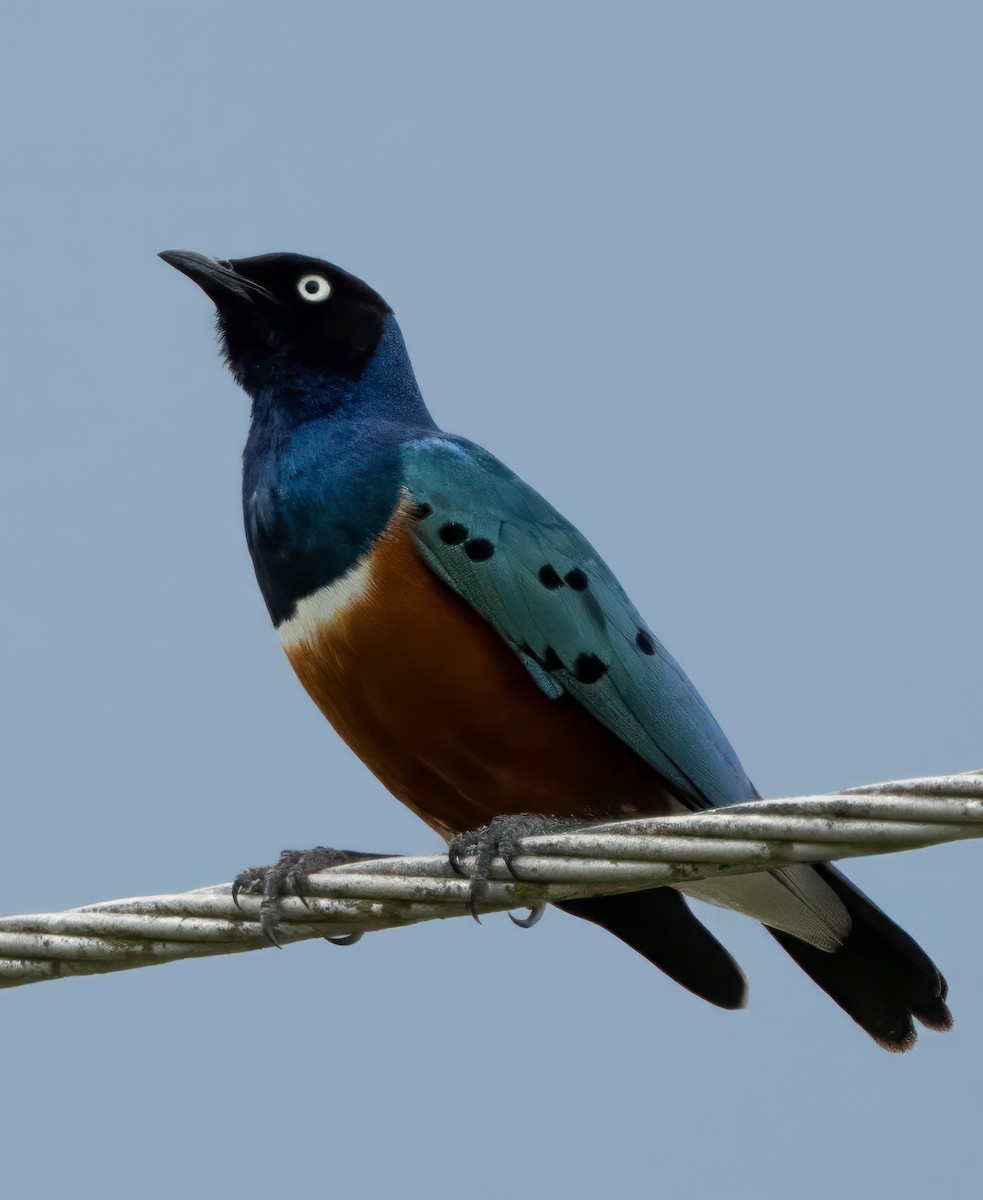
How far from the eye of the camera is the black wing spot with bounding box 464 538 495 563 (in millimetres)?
5730

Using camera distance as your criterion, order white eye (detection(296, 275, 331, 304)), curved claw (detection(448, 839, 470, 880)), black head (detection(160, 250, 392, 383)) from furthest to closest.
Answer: white eye (detection(296, 275, 331, 304)) < black head (detection(160, 250, 392, 383)) < curved claw (detection(448, 839, 470, 880))

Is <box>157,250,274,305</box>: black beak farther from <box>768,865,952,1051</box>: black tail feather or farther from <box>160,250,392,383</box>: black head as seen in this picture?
<box>768,865,952,1051</box>: black tail feather

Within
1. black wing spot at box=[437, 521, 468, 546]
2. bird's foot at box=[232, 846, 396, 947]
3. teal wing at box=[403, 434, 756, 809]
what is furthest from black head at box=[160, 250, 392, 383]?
bird's foot at box=[232, 846, 396, 947]

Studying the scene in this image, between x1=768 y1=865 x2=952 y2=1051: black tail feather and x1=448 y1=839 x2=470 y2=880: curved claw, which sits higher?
x1=448 y1=839 x2=470 y2=880: curved claw

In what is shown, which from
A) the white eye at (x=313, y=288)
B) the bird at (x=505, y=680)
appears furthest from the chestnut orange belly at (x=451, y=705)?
the white eye at (x=313, y=288)

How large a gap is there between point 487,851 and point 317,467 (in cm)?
204

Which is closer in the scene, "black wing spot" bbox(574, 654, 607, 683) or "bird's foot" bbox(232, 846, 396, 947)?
"bird's foot" bbox(232, 846, 396, 947)

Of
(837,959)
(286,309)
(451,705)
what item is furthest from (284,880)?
(286,309)

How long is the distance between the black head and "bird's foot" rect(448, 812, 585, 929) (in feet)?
7.94

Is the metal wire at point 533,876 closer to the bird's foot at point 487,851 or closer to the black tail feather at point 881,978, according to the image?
the bird's foot at point 487,851

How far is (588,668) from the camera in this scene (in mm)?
5746

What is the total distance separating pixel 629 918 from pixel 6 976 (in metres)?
2.42

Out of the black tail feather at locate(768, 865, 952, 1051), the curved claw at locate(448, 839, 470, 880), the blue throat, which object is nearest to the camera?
the curved claw at locate(448, 839, 470, 880)

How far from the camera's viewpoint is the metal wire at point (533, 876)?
356 cm
